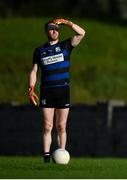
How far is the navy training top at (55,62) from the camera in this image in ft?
57.7

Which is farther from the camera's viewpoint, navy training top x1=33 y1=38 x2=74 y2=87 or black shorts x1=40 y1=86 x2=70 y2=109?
black shorts x1=40 y1=86 x2=70 y2=109

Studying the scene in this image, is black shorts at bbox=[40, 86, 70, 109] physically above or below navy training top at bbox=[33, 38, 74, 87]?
below

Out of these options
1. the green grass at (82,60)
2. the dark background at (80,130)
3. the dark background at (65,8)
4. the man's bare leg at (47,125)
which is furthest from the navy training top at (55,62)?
the dark background at (65,8)

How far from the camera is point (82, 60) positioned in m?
42.0

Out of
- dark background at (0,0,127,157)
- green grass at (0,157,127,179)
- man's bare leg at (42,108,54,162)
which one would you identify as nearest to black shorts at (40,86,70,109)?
man's bare leg at (42,108,54,162)

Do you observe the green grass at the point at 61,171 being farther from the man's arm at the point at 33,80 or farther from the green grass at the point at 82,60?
the green grass at the point at 82,60

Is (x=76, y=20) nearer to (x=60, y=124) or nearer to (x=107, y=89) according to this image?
(x=107, y=89)

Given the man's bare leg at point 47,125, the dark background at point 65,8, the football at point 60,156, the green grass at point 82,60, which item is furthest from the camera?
the dark background at point 65,8

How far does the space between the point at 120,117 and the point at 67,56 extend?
39.5ft

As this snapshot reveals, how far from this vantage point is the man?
17.6 metres

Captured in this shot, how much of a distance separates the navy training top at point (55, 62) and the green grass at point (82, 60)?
1780 cm

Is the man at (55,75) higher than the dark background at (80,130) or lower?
higher

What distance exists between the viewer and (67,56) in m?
17.6

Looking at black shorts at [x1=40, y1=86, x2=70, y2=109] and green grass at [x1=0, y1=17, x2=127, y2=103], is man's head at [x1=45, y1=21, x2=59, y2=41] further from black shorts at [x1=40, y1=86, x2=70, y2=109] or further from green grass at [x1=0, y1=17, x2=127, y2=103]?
green grass at [x1=0, y1=17, x2=127, y2=103]
